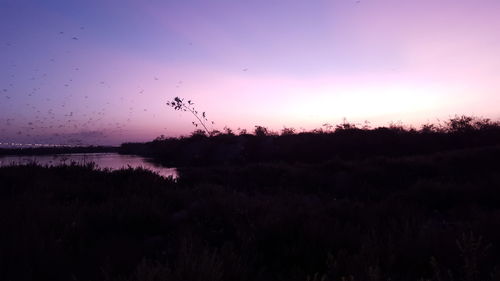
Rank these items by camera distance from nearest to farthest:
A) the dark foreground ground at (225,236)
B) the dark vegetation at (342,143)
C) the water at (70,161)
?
the dark foreground ground at (225,236), the water at (70,161), the dark vegetation at (342,143)

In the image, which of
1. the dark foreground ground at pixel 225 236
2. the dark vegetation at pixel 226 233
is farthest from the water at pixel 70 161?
the dark foreground ground at pixel 225 236

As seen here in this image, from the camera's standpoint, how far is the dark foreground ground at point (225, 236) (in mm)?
4527

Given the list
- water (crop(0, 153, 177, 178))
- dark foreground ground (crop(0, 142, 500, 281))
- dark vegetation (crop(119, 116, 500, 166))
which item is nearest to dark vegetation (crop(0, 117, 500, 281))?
dark foreground ground (crop(0, 142, 500, 281))

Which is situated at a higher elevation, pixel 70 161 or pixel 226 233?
pixel 70 161

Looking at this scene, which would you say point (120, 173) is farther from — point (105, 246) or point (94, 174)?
point (105, 246)

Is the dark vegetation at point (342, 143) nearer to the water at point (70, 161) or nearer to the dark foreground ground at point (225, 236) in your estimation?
the water at point (70, 161)

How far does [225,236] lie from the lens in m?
6.96

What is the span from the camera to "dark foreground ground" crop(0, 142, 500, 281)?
14.9 feet

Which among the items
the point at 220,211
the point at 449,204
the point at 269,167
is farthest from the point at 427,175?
the point at 220,211

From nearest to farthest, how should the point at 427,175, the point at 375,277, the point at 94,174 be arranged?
the point at 375,277, the point at 94,174, the point at 427,175

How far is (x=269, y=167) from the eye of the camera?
21.8 m

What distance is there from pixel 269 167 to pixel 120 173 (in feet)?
31.6

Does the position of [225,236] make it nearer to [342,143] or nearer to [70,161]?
[70,161]

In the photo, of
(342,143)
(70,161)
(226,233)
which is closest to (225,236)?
(226,233)
